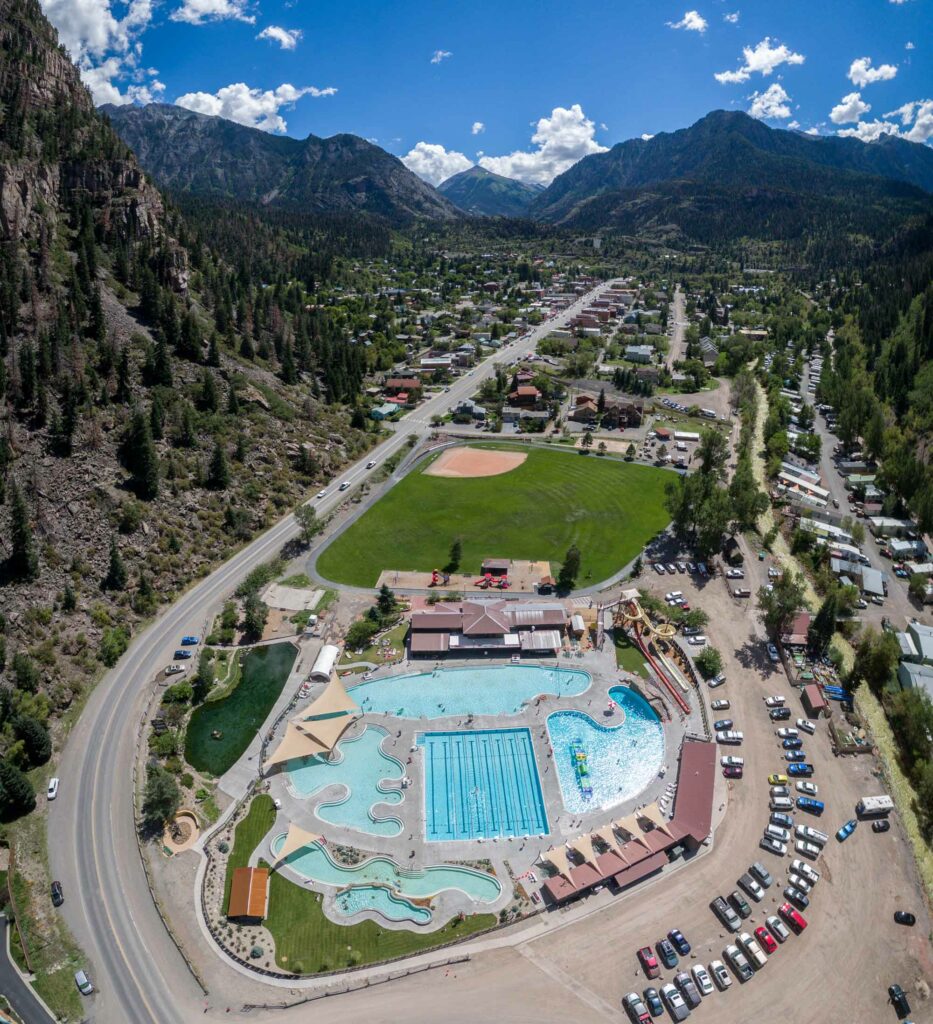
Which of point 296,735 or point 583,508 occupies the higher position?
point 583,508

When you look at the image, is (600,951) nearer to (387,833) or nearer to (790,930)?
(790,930)

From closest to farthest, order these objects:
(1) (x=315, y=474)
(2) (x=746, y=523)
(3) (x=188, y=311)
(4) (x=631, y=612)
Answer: (4) (x=631, y=612), (2) (x=746, y=523), (1) (x=315, y=474), (3) (x=188, y=311)

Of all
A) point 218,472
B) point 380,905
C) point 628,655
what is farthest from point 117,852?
point 218,472

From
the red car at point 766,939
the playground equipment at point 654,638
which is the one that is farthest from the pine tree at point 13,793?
the playground equipment at point 654,638

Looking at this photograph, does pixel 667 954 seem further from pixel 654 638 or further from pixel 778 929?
pixel 654 638

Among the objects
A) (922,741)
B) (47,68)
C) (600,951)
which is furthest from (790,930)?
(47,68)

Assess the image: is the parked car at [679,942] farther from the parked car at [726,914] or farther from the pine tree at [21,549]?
the pine tree at [21,549]
